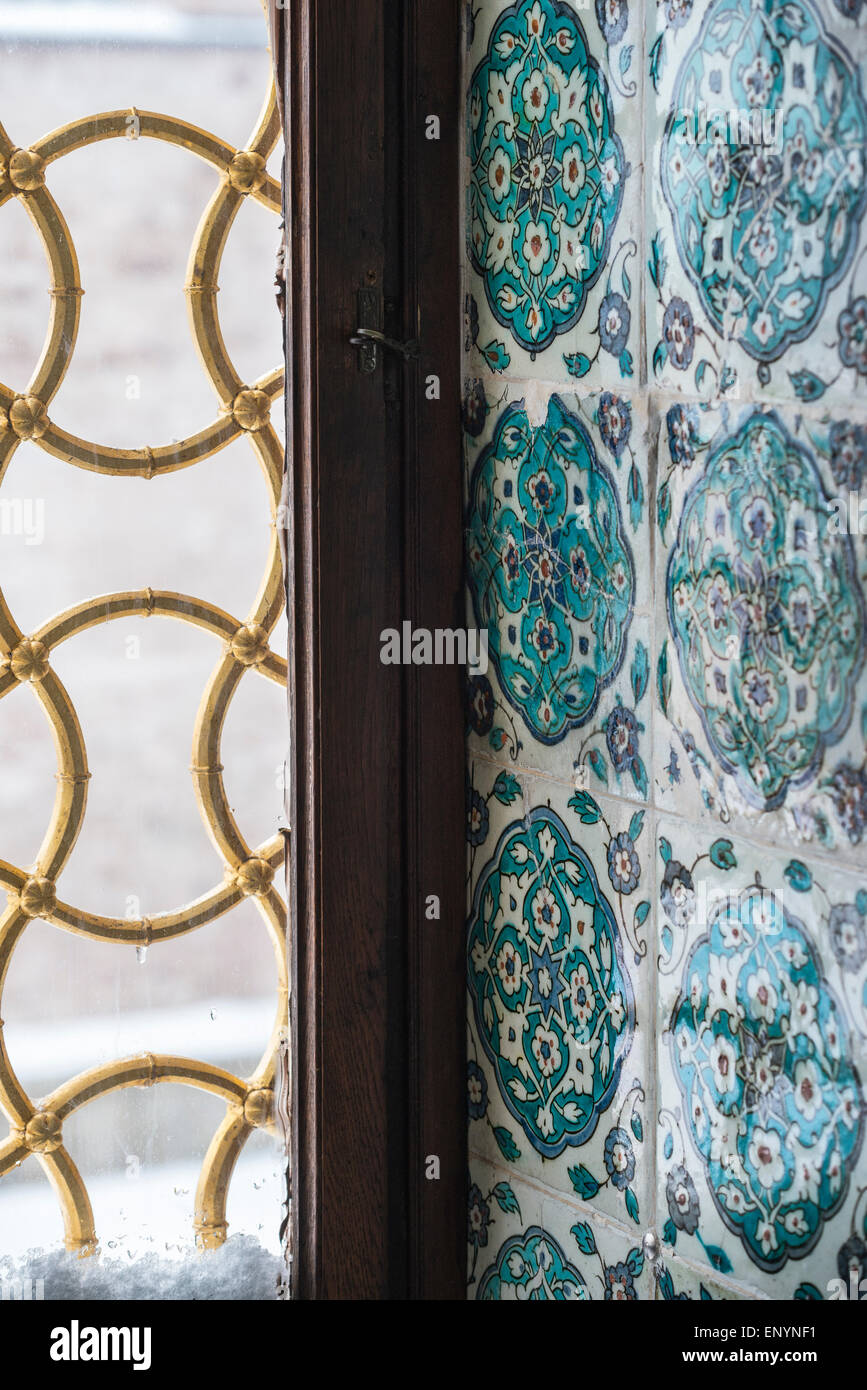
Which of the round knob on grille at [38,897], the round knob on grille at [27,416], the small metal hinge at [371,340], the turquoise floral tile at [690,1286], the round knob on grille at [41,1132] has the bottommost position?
the turquoise floral tile at [690,1286]

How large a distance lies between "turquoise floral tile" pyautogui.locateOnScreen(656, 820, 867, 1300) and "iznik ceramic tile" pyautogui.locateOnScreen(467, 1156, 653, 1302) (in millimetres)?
85

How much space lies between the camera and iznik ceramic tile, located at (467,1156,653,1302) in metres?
1.22

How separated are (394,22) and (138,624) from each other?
65 cm

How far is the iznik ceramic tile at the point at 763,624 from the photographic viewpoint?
0.95 meters

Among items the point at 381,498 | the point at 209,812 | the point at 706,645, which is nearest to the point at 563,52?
the point at 381,498

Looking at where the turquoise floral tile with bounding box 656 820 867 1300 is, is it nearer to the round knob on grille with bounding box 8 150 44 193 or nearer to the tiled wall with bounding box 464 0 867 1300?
the tiled wall with bounding box 464 0 867 1300

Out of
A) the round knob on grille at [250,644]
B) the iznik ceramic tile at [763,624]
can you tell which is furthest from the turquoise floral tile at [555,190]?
the round knob on grille at [250,644]

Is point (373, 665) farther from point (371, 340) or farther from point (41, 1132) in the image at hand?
point (41, 1132)

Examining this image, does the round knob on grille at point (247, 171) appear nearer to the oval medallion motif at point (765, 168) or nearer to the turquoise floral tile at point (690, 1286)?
the oval medallion motif at point (765, 168)

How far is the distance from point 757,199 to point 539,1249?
0.98 meters

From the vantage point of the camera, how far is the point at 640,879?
1.17 meters

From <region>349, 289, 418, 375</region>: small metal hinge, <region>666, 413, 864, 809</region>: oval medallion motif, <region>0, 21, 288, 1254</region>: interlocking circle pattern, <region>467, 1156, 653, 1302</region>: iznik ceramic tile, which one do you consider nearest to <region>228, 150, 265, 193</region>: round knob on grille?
<region>0, 21, 288, 1254</region>: interlocking circle pattern

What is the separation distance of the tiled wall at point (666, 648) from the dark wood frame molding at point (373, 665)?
35 mm

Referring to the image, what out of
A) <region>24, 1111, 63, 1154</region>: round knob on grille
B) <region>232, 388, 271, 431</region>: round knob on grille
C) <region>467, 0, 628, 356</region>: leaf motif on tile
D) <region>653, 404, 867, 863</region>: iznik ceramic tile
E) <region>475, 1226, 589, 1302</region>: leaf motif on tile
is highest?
<region>467, 0, 628, 356</region>: leaf motif on tile
